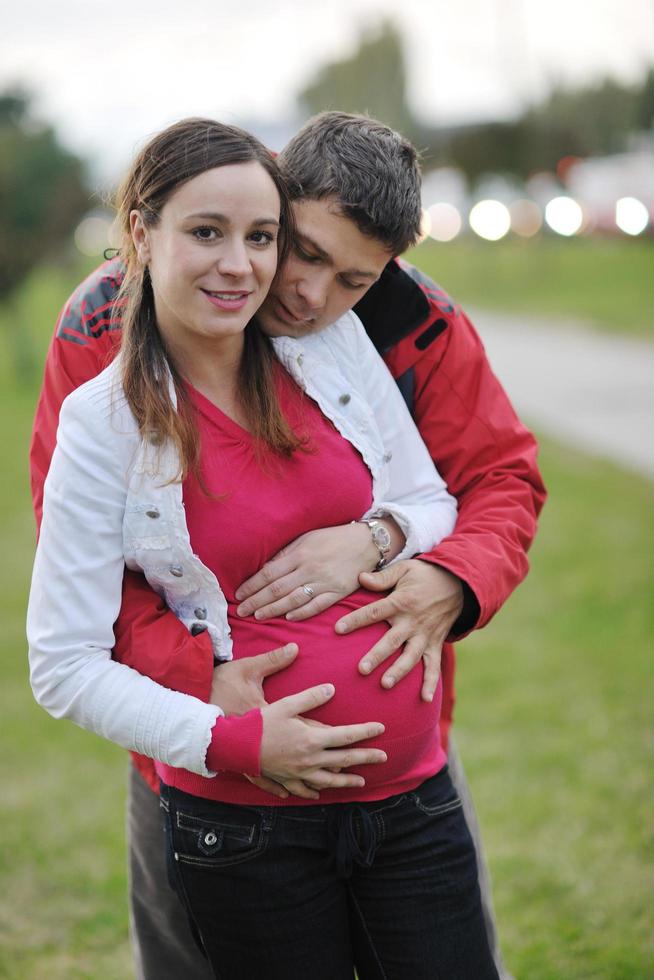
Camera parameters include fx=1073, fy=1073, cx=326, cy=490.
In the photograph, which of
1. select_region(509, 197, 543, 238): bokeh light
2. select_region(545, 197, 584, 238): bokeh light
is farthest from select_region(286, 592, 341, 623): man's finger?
select_region(509, 197, 543, 238): bokeh light

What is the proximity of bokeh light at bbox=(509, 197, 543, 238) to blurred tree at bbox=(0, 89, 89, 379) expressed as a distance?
11351 millimetres

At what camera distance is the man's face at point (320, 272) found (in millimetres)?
2102

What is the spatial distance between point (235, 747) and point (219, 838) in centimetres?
23

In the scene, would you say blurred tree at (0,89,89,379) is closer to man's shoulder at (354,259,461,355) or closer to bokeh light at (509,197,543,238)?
bokeh light at (509,197,543,238)

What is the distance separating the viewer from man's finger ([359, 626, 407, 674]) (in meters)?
1.95

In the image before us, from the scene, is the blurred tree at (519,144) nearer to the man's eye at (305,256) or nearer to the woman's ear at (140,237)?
the man's eye at (305,256)

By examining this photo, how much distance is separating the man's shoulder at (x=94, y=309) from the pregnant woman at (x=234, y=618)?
0.63ft

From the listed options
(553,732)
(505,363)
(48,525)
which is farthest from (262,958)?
(505,363)

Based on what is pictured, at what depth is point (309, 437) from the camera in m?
2.06

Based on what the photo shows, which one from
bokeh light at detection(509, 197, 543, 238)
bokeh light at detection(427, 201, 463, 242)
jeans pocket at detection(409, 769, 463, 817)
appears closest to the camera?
jeans pocket at detection(409, 769, 463, 817)

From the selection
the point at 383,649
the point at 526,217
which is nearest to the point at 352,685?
the point at 383,649

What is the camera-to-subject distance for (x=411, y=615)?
204cm

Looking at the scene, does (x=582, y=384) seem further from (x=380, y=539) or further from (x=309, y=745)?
(x=309, y=745)

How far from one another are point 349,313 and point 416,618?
70 centimetres
